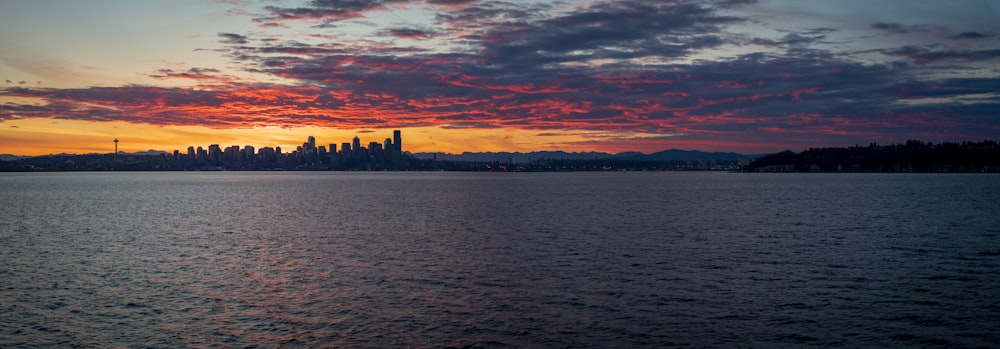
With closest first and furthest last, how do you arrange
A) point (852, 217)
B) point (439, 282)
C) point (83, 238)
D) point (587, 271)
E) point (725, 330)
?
point (725, 330) < point (439, 282) < point (587, 271) < point (83, 238) < point (852, 217)

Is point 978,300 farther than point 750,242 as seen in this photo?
No

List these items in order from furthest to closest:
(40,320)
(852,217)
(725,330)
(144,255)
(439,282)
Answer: (852,217) < (144,255) < (439,282) < (40,320) < (725,330)

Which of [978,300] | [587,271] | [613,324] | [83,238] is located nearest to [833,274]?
[978,300]

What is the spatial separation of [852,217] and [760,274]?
162 ft

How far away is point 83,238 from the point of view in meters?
60.8

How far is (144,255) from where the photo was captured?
161 feet

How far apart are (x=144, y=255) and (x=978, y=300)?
50.4 metres

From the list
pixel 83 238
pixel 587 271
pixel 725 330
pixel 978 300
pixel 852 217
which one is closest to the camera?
pixel 725 330

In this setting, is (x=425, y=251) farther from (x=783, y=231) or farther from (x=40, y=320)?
(x=783, y=231)

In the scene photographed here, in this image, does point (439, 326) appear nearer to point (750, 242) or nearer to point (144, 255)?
point (144, 255)

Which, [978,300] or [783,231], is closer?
[978,300]

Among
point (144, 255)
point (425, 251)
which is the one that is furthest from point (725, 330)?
point (144, 255)

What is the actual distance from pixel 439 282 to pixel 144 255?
2485 cm

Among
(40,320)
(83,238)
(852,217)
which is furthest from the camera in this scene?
(852,217)
